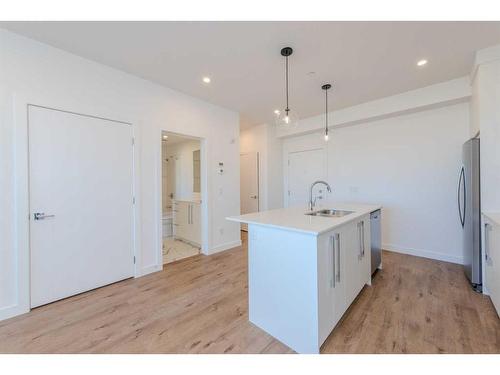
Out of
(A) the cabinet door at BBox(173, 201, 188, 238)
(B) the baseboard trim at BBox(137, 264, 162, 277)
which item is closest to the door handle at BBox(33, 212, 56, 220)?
(B) the baseboard trim at BBox(137, 264, 162, 277)

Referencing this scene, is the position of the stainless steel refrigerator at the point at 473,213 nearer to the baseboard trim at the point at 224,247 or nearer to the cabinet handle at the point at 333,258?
the cabinet handle at the point at 333,258

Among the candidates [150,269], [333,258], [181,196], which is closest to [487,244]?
[333,258]

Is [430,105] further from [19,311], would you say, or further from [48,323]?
[19,311]

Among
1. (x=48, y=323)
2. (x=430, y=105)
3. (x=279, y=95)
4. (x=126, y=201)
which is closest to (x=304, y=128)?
(x=279, y=95)

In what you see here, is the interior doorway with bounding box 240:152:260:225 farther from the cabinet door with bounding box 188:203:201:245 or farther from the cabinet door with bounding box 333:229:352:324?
the cabinet door with bounding box 333:229:352:324

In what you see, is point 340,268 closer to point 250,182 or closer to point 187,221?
point 187,221

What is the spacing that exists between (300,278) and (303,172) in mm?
3794

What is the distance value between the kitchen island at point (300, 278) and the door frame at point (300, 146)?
10.0ft

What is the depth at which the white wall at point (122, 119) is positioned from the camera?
2.02 meters

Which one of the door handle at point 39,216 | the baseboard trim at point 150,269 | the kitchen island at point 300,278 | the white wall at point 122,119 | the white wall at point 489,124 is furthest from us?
the baseboard trim at point 150,269

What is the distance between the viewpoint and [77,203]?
2.43 metres

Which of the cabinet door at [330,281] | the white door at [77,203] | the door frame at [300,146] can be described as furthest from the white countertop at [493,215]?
the white door at [77,203]

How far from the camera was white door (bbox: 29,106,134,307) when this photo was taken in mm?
2193

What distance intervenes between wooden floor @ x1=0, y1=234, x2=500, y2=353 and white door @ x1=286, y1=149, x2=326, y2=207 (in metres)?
2.49
